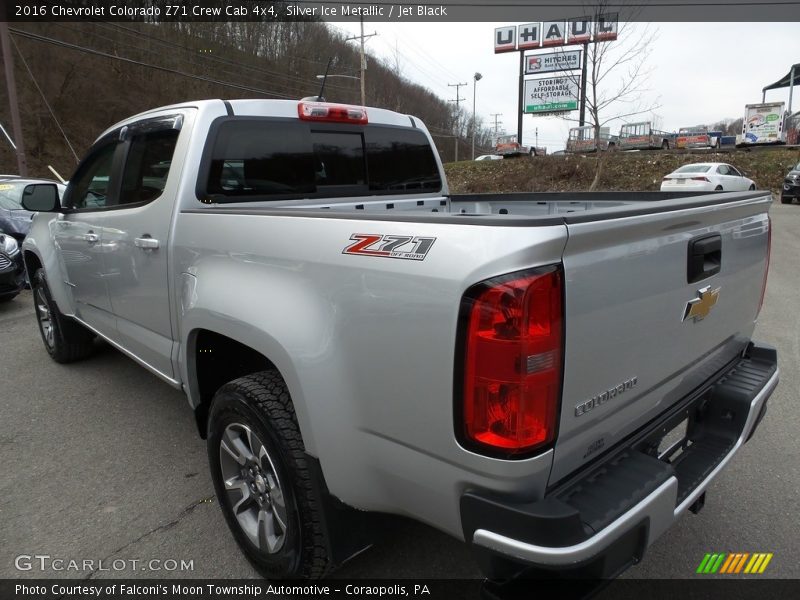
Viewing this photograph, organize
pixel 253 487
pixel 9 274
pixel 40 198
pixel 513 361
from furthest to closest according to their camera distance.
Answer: pixel 9 274 < pixel 40 198 < pixel 253 487 < pixel 513 361

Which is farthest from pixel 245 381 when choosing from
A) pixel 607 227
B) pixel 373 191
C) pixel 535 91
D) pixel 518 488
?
pixel 535 91

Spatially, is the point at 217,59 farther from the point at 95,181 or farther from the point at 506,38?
the point at 95,181

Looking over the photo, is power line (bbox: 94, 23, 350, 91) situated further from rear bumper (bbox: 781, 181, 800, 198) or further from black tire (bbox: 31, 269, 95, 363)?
rear bumper (bbox: 781, 181, 800, 198)

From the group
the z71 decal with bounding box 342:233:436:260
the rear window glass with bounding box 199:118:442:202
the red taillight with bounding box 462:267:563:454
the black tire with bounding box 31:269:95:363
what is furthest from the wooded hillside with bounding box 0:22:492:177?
the red taillight with bounding box 462:267:563:454

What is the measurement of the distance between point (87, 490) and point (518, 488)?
8.38ft

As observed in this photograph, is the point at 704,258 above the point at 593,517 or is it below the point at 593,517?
above

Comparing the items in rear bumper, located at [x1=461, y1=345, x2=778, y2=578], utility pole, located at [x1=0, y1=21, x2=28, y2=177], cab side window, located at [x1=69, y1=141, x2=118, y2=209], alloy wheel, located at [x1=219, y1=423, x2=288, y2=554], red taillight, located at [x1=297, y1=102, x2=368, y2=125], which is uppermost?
utility pole, located at [x1=0, y1=21, x2=28, y2=177]

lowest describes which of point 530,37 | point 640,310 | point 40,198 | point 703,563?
point 703,563

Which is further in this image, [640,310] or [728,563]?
[728,563]

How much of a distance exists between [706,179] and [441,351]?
20429mm

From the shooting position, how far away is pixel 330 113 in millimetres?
3102

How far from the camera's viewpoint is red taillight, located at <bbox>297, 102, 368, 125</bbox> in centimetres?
302

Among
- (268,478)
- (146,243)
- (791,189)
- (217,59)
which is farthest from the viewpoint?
(217,59)

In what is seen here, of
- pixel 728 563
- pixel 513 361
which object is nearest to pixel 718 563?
pixel 728 563
